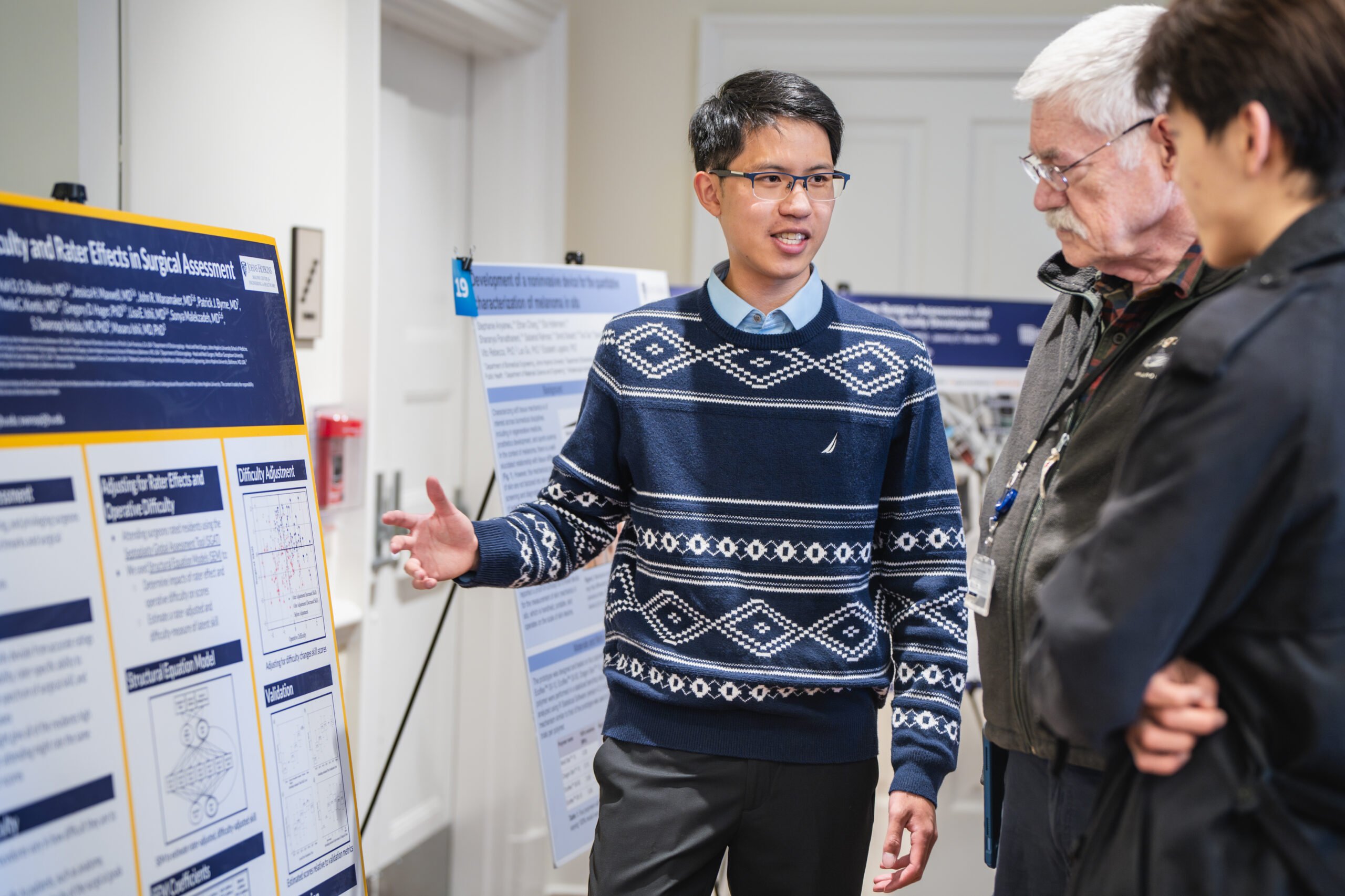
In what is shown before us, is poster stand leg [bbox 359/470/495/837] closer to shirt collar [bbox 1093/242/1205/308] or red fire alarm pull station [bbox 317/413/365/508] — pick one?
red fire alarm pull station [bbox 317/413/365/508]

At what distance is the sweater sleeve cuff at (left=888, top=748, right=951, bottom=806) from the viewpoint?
1.32m

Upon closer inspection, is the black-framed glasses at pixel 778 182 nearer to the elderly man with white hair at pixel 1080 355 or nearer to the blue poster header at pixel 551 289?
the elderly man with white hair at pixel 1080 355

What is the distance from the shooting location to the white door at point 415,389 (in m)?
2.65

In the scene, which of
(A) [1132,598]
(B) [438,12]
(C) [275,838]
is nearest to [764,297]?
(A) [1132,598]

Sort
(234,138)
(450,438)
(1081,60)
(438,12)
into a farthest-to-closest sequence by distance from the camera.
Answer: (450,438)
(438,12)
(234,138)
(1081,60)

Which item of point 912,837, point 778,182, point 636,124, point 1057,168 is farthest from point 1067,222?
point 636,124

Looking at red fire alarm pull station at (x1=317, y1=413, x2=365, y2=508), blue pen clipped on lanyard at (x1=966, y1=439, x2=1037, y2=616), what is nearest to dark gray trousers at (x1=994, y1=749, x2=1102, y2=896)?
blue pen clipped on lanyard at (x1=966, y1=439, x2=1037, y2=616)

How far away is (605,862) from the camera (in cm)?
135

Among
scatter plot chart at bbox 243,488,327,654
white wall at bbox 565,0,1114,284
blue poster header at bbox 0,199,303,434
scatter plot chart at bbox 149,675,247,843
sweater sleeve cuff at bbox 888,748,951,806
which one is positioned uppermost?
white wall at bbox 565,0,1114,284

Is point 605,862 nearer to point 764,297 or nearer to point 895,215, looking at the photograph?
point 764,297

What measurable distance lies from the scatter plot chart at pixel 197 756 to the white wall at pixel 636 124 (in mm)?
2127

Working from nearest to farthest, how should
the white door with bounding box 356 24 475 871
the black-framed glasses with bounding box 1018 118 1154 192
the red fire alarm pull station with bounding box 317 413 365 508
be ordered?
the black-framed glasses with bounding box 1018 118 1154 192, the red fire alarm pull station with bounding box 317 413 365 508, the white door with bounding box 356 24 475 871

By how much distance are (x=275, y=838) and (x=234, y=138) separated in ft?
4.00

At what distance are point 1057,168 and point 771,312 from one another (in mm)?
396
